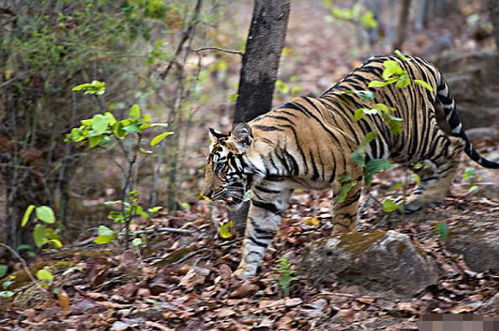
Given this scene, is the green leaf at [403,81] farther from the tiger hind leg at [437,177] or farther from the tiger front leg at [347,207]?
the tiger hind leg at [437,177]

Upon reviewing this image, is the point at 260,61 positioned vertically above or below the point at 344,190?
above

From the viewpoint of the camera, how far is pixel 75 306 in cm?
586

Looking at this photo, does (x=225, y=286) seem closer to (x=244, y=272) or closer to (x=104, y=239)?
(x=244, y=272)

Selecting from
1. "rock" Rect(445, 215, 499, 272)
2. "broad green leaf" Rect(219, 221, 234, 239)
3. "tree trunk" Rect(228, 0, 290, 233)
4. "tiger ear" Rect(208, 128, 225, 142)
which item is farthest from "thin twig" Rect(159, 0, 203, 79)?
"rock" Rect(445, 215, 499, 272)

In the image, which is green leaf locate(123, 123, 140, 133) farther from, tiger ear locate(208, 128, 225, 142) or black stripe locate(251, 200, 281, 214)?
black stripe locate(251, 200, 281, 214)

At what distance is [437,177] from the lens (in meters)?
6.95

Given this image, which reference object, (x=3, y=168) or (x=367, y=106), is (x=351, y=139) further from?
(x=3, y=168)

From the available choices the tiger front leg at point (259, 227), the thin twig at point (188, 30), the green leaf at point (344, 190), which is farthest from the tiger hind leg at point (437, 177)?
the thin twig at point (188, 30)

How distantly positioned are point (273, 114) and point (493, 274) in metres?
2.08

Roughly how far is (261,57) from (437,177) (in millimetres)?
1992

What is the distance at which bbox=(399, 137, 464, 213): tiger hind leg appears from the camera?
6766 millimetres

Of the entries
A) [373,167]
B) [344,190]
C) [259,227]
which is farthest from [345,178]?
[259,227]

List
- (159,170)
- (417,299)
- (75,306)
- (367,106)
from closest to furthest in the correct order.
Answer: (417,299) → (75,306) → (367,106) → (159,170)

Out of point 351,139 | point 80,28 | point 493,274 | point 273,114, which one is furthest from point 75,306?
point 80,28
